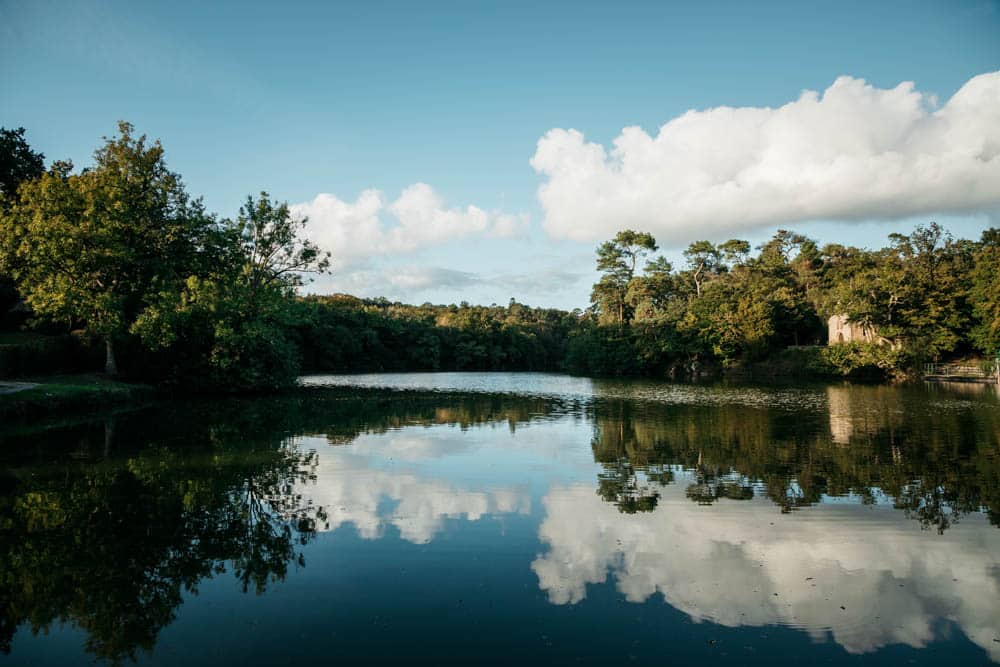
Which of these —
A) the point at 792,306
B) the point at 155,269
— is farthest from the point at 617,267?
the point at 155,269

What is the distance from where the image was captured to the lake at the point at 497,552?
5785mm

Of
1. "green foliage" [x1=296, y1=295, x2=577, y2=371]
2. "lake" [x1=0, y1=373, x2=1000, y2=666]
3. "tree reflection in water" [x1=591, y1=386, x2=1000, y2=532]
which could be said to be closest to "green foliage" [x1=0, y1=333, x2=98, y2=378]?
"lake" [x1=0, y1=373, x2=1000, y2=666]

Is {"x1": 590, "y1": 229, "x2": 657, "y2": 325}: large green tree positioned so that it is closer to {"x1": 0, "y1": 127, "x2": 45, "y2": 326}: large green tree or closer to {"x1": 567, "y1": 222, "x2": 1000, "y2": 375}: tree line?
{"x1": 567, "y1": 222, "x2": 1000, "y2": 375}: tree line

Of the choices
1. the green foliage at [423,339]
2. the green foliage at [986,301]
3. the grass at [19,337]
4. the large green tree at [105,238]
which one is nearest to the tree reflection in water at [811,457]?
the large green tree at [105,238]

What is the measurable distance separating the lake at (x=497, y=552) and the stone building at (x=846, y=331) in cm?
4674

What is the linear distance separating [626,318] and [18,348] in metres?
63.1

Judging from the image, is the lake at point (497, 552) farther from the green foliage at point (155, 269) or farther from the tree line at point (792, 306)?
the tree line at point (792, 306)

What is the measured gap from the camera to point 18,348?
26406 mm

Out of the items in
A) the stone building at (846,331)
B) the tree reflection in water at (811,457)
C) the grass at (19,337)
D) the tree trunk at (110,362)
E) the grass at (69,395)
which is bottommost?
the tree reflection in water at (811,457)

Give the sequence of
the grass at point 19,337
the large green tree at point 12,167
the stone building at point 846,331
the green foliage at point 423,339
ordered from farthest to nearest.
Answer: the green foliage at point 423,339, the stone building at point 846,331, the large green tree at point 12,167, the grass at point 19,337

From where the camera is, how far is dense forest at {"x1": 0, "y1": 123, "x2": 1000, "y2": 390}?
28.4 meters

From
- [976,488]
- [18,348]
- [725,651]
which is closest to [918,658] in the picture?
[725,651]

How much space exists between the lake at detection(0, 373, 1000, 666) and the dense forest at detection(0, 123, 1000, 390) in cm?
1452

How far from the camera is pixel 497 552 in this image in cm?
833
